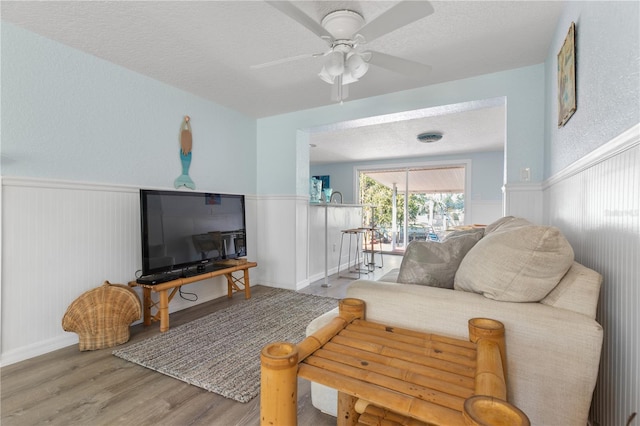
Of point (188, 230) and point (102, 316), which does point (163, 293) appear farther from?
point (188, 230)

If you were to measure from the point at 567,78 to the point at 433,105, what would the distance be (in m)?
1.35

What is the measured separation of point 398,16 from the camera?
59.6 inches

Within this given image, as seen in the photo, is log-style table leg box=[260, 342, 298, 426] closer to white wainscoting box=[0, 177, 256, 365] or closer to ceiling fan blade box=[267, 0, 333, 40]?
ceiling fan blade box=[267, 0, 333, 40]

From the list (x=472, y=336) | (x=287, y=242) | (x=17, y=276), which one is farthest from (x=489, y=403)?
(x=287, y=242)

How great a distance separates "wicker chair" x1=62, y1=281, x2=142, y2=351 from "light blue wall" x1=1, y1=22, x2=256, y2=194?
3.04ft

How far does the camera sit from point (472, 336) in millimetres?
1056

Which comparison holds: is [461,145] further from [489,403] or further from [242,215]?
[489,403]

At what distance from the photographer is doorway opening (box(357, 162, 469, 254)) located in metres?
6.77

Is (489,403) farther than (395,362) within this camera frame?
No

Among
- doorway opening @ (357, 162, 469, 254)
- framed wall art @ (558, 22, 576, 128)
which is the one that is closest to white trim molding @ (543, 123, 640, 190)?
framed wall art @ (558, 22, 576, 128)

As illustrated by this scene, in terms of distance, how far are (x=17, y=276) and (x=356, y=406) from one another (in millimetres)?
2366

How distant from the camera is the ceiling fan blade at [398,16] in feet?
4.63

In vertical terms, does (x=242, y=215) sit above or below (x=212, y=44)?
below

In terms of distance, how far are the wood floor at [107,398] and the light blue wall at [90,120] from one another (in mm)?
1308
